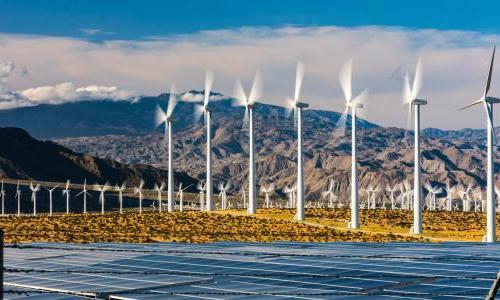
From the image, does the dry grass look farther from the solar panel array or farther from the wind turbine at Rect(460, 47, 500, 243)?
the solar panel array

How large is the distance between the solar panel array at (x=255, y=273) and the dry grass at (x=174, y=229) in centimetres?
3635

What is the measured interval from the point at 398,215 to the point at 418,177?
58.0m

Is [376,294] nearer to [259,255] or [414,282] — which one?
[414,282]

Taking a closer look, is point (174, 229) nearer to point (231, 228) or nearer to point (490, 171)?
point (231, 228)

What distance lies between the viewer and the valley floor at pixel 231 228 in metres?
98.3

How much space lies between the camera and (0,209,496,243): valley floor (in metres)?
98.3

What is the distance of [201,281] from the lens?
39688 millimetres

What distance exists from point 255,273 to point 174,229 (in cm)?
7599

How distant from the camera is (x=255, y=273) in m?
42.1

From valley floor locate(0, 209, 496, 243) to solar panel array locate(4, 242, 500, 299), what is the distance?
36396mm

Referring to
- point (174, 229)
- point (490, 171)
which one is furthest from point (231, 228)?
point (490, 171)

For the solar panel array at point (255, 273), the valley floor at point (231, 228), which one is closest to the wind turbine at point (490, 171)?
the valley floor at point (231, 228)

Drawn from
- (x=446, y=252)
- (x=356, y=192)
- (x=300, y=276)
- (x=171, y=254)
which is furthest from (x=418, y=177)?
(x=300, y=276)

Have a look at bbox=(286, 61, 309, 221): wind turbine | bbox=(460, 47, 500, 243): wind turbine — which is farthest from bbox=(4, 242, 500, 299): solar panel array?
bbox=(286, 61, 309, 221): wind turbine
